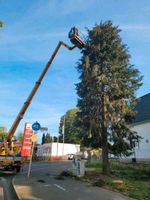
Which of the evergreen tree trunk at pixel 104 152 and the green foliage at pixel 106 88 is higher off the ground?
the green foliage at pixel 106 88

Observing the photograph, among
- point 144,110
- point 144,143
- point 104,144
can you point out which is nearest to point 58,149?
point 144,110

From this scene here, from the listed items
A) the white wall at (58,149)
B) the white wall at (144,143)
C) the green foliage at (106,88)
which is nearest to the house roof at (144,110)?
the white wall at (144,143)

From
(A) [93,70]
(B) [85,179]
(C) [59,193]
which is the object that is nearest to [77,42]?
(A) [93,70]

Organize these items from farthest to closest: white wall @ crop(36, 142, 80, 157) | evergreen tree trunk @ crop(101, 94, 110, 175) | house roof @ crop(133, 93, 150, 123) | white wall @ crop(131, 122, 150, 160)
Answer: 1. white wall @ crop(36, 142, 80, 157)
2. house roof @ crop(133, 93, 150, 123)
3. white wall @ crop(131, 122, 150, 160)
4. evergreen tree trunk @ crop(101, 94, 110, 175)

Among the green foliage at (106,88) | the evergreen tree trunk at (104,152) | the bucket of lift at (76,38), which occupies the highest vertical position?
the bucket of lift at (76,38)

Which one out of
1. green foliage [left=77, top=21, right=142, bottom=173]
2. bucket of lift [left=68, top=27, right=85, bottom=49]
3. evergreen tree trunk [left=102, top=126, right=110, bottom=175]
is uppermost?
bucket of lift [left=68, top=27, right=85, bottom=49]

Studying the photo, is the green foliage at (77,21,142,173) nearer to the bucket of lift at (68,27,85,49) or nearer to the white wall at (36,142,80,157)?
the bucket of lift at (68,27,85,49)

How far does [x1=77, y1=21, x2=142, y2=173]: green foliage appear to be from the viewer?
1866 centimetres

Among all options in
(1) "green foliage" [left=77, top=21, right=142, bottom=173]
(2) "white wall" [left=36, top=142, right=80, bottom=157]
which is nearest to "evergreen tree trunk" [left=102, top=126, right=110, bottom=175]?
(1) "green foliage" [left=77, top=21, right=142, bottom=173]

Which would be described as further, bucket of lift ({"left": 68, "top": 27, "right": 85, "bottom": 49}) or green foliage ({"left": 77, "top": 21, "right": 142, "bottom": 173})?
bucket of lift ({"left": 68, "top": 27, "right": 85, "bottom": 49})

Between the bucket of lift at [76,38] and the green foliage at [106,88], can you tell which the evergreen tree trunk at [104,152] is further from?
the bucket of lift at [76,38]

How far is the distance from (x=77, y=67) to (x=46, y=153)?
53.7 m

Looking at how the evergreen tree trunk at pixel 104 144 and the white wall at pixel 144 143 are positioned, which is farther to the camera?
the white wall at pixel 144 143

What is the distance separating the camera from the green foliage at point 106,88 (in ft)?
61.2
